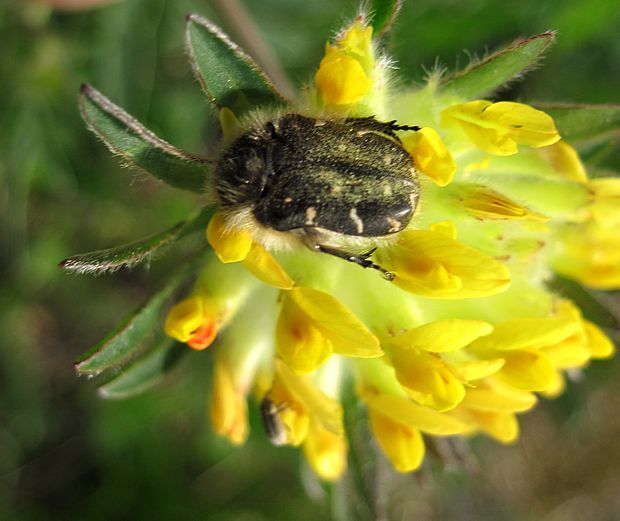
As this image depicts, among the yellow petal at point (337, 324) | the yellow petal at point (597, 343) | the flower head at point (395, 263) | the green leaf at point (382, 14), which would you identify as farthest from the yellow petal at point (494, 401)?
the green leaf at point (382, 14)

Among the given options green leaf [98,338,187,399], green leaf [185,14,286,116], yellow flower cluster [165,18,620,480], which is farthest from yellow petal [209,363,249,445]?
green leaf [185,14,286,116]

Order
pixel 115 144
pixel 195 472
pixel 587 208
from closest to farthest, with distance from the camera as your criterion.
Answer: pixel 115 144 → pixel 587 208 → pixel 195 472

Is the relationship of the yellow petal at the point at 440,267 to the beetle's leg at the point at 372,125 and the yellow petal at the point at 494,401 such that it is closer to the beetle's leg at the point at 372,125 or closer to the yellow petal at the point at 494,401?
the beetle's leg at the point at 372,125

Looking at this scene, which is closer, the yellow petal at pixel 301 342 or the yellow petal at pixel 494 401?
the yellow petal at pixel 301 342

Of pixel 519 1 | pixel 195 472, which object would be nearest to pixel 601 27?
pixel 519 1

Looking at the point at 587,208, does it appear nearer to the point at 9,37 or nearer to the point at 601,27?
the point at 601,27

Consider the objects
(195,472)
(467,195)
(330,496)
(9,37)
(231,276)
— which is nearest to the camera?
(467,195)

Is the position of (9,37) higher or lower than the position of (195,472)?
higher

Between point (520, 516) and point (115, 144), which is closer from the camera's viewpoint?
point (115, 144)
